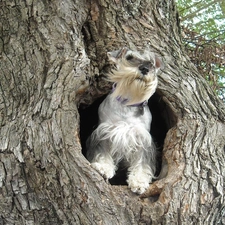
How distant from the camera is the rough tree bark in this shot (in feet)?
13.8

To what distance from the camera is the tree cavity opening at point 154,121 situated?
518 cm

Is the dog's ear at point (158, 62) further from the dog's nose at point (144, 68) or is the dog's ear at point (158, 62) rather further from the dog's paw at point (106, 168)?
the dog's paw at point (106, 168)

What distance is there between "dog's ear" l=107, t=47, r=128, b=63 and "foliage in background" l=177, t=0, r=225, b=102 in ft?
6.50

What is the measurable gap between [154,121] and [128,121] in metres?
0.71

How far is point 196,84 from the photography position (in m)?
5.11

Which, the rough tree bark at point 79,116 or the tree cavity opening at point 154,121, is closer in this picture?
the rough tree bark at point 79,116

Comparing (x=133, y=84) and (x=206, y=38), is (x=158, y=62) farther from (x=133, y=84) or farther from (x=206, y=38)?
(x=206, y=38)

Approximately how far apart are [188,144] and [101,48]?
1489 mm

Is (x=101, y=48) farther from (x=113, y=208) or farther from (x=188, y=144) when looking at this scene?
(x=113, y=208)

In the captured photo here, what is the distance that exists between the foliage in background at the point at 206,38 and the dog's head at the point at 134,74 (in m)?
1.92

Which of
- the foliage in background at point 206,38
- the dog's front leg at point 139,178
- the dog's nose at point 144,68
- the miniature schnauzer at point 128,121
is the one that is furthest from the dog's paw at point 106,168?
the foliage in background at point 206,38

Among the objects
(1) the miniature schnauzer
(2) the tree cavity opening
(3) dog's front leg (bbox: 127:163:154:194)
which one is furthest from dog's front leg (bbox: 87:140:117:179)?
(2) the tree cavity opening

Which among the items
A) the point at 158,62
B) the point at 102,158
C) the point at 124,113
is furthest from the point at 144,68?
the point at 102,158

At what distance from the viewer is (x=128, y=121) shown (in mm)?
5125
